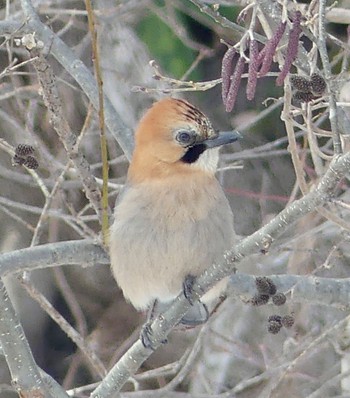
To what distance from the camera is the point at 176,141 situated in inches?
134

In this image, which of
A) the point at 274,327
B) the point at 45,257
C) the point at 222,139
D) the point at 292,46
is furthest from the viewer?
the point at 222,139

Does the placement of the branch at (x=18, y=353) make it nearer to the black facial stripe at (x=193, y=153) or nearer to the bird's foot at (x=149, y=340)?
the bird's foot at (x=149, y=340)

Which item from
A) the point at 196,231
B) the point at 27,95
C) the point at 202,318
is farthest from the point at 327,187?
the point at 27,95

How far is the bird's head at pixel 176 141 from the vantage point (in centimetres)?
335

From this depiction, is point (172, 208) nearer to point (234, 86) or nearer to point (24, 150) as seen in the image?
point (24, 150)

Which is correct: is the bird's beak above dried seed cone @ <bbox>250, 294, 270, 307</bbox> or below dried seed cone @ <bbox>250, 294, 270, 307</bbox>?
above

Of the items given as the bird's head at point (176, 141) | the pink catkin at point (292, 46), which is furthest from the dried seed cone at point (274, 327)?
the pink catkin at point (292, 46)

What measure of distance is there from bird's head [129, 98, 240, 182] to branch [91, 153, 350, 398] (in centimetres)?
54

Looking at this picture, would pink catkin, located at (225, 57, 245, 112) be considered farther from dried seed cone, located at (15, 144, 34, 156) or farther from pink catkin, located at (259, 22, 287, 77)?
dried seed cone, located at (15, 144, 34, 156)

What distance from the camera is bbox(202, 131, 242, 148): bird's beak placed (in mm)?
3305

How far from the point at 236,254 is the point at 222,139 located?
2.99ft

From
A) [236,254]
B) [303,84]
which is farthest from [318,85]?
[236,254]

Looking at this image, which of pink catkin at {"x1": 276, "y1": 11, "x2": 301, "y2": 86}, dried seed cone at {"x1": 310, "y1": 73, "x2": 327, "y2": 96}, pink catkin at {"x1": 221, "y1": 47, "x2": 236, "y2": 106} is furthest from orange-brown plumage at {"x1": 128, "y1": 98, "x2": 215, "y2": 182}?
pink catkin at {"x1": 276, "y1": 11, "x2": 301, "y2": 86}

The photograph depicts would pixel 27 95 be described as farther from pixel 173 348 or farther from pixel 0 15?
pixel 173 348
